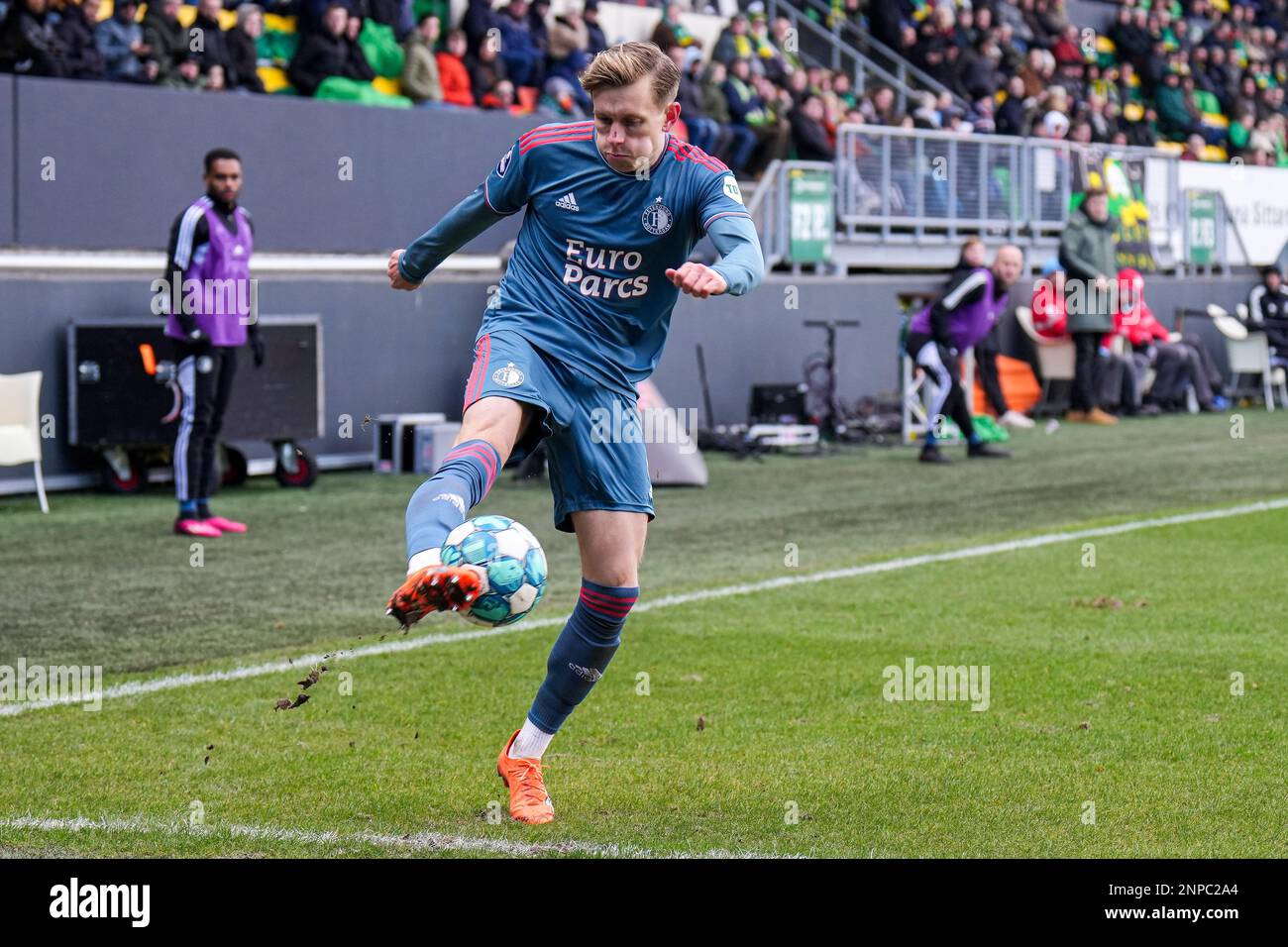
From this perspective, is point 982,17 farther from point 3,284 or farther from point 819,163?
point 3,284

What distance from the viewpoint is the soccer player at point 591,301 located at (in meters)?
4.89

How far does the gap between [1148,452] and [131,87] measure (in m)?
9.59

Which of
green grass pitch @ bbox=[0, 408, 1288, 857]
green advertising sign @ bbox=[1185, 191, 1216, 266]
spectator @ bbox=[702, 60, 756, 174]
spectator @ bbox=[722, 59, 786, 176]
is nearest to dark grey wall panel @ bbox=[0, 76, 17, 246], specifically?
green grass pitch @ bbox=[0, 408, 1288, 857]

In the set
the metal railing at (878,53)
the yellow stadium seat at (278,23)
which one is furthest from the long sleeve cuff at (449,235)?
the metal railing at (878,53)

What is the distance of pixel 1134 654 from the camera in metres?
7.50

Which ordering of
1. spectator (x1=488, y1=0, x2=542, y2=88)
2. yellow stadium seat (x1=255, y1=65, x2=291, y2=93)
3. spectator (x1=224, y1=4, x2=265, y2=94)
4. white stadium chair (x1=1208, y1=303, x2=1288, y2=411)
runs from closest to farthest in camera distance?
spectator (x1=224, y1=4, x2=265, y2=94), yellow stadium seat (x1=255, y1=65, x2=291, y2=93), spectator (x1=488, y1=0, x2=542, y2=88), white stadium chair (x1=1208, y1=303, x2=1288, y2=411)

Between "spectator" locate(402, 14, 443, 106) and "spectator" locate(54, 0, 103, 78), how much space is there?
3551 mm

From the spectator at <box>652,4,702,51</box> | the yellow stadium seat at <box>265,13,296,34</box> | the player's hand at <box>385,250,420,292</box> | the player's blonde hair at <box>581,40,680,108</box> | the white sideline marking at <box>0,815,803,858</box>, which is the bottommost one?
the white sideline marking at <box>0,815,803,858</box>

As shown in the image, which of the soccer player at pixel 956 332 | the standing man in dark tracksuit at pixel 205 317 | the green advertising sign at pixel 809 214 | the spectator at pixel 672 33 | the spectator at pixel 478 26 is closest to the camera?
the standing man in dark tracksuit at pixel 205 317

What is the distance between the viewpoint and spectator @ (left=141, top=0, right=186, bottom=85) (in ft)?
50.6

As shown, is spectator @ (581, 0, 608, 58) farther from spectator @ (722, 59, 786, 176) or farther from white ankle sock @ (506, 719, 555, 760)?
white ankle sock @ (506, 719, 555, 760)

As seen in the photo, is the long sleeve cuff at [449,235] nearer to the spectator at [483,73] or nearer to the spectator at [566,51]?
the spectator at [483,73]

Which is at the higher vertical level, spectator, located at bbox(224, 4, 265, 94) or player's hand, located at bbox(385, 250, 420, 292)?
spectator, located at bbox(224, 4, 265, 94)

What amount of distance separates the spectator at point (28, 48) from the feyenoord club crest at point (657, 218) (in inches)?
415
